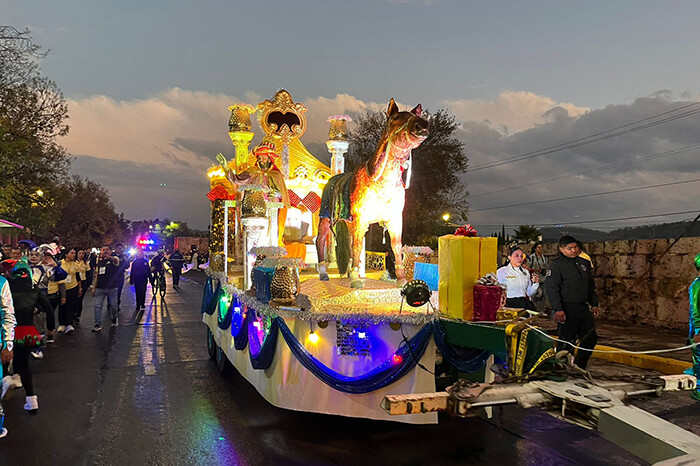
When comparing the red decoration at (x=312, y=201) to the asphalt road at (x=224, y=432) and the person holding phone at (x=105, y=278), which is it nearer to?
the asphalt road at (x=224, y=432)

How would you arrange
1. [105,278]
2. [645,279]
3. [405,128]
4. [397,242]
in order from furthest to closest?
[105,278]
[645,279]
[397,242]
[405,128]

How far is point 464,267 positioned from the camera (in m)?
4.48

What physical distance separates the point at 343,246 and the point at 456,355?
2.14 m

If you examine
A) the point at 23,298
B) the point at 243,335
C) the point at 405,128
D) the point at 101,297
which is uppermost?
the point at 405,128

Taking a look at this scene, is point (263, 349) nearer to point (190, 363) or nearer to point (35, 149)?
point (190, 363)

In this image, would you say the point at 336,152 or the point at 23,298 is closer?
the point at 23,298

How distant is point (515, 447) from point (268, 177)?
191 inches

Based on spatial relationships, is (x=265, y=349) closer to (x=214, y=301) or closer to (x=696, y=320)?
(x=214, y=301)

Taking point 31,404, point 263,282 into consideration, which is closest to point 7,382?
point 31,404

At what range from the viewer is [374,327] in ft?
16.0

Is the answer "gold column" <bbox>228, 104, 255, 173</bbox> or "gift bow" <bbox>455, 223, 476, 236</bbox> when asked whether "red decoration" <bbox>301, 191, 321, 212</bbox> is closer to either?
"gold column" <bbox>228, 104, 255, 173</bbox>

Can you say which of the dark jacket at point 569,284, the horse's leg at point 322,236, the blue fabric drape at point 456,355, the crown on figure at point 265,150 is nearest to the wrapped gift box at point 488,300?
the blue fabric drape at point 456,355

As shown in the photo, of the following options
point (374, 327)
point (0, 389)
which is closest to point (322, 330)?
point (374, 327)

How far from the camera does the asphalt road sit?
15.3 ft
